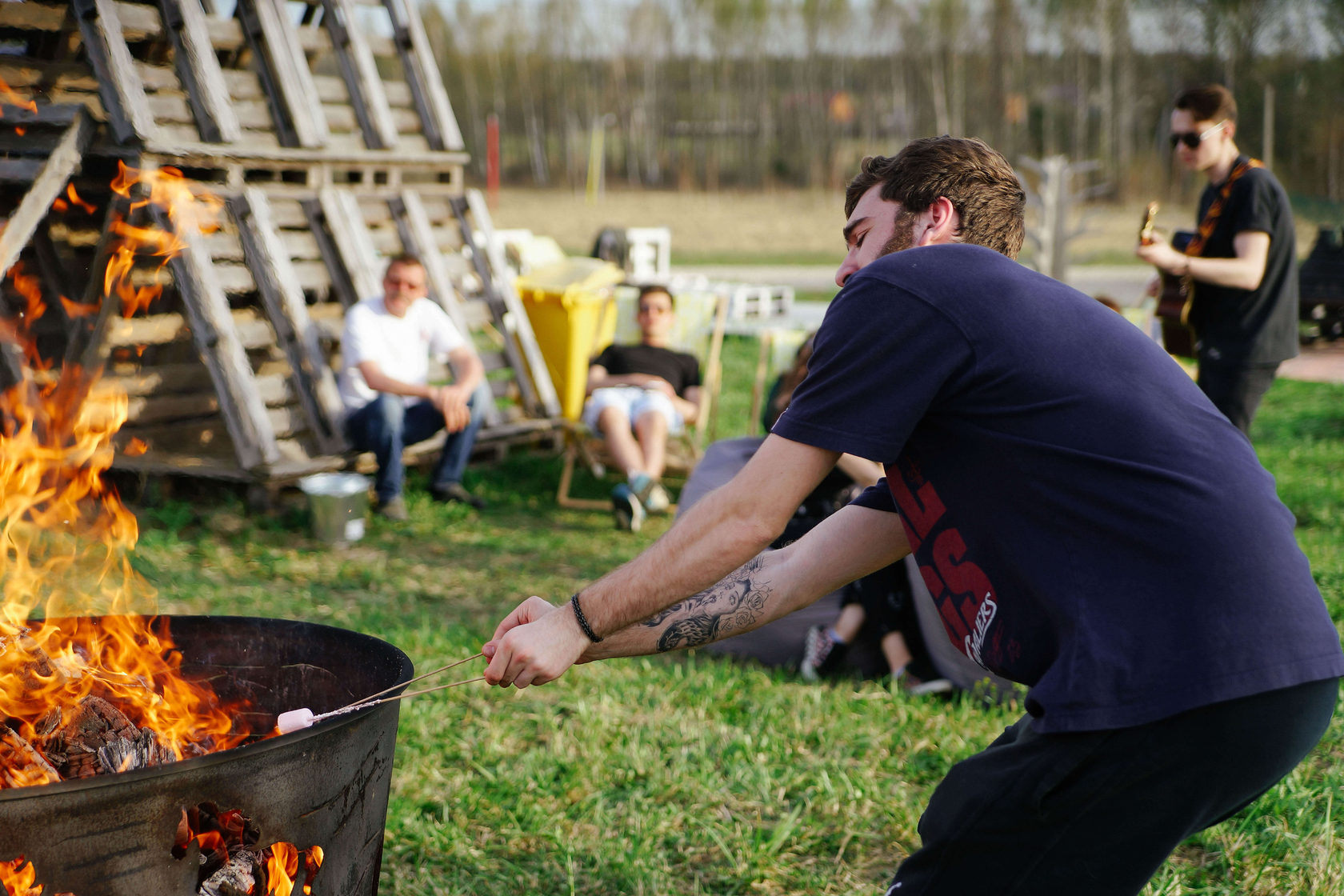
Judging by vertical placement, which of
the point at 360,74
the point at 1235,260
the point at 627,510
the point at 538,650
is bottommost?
the point at 627,510

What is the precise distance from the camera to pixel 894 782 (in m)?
3.36

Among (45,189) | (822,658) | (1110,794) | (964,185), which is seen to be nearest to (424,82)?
(45,189)

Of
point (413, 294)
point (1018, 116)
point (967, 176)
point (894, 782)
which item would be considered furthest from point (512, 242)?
point (1018, 116)

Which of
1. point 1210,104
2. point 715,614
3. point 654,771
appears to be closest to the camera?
point 715,614

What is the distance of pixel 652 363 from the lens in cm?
725

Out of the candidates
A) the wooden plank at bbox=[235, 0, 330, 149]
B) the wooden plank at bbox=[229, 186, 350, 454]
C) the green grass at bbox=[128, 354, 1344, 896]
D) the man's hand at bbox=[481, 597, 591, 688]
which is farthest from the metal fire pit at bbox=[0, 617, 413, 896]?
the wooden plank at bbox=[235, 0, 330, 149]

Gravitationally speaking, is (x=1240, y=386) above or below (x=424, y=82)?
below

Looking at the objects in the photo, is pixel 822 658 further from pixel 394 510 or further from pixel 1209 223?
pixel 394 510

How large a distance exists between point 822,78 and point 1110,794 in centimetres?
3135

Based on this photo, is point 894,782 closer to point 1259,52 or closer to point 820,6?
point 1259,52

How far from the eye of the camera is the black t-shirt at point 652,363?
23.7ft

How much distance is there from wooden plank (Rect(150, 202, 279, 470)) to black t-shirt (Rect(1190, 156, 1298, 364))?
16.1 ft

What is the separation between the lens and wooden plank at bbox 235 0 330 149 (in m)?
6.70

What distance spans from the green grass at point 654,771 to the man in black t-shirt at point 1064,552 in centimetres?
136
